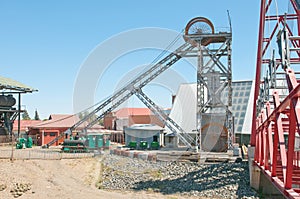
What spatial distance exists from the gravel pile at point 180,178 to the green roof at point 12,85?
1602 centimetres

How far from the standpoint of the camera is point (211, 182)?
24344mm

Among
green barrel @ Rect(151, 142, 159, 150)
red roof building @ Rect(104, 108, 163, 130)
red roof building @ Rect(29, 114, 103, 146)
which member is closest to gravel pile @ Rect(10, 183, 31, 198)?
green barrel @ Rect(151, 142, 159, 150)

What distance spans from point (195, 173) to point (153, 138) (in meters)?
13.6

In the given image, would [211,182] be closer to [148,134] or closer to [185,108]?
[148,134]

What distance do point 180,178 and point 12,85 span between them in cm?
2369

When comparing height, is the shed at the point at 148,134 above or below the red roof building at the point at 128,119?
below

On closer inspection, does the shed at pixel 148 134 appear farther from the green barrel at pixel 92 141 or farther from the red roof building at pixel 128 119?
the red roof building at pixel 128 119

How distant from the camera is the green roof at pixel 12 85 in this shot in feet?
125

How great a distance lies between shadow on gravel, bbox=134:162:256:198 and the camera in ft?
75.2

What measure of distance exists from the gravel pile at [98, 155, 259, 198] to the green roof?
16016 millimetres

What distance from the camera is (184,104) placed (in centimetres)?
4294

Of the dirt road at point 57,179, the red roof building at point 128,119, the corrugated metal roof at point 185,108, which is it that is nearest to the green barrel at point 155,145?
the corrugated metal roof at point 185,108

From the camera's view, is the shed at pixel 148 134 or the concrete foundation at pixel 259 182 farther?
the shed at pixel 148 134

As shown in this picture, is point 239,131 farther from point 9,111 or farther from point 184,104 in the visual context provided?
point 9,111
